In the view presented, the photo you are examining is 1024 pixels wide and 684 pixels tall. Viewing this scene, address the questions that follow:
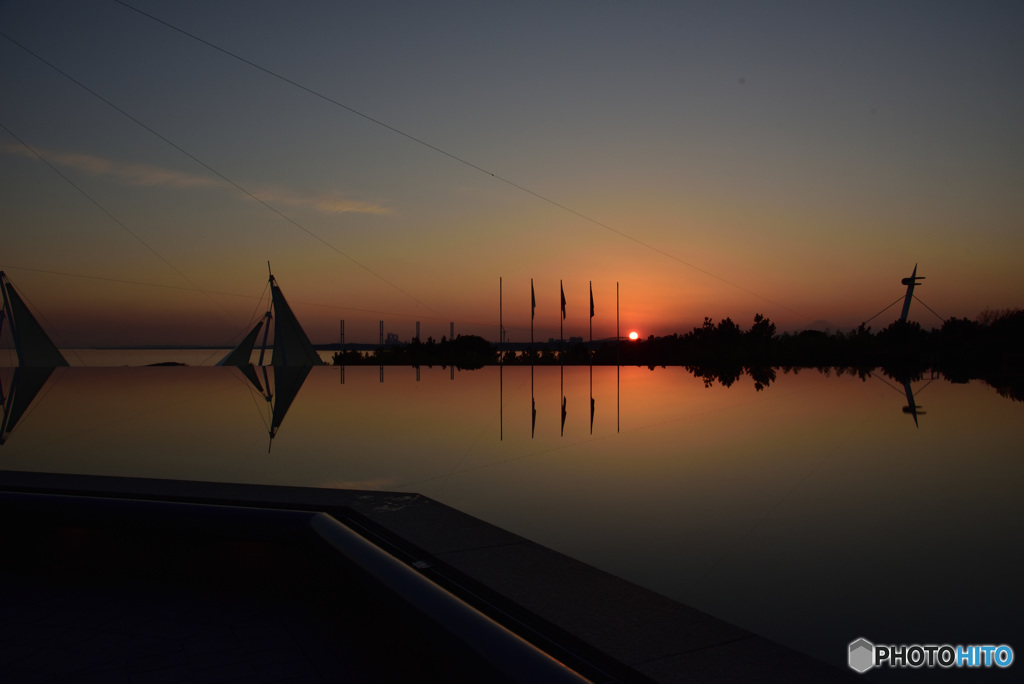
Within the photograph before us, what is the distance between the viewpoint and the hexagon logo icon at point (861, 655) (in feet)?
7.93

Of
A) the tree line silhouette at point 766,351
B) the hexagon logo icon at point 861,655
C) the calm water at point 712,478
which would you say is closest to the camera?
the hexagon logo icon at point 861,655

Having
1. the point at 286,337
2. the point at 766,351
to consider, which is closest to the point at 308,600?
the point at 286,337

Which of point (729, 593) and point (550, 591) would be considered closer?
point (550, 591)

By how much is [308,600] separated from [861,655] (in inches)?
95.6

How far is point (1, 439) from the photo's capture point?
26.0ft

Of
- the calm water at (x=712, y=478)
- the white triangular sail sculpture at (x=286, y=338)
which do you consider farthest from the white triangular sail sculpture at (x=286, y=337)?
the calm water at (x=712, y=478)

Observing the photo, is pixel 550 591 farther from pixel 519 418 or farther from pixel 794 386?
pixel 794 386

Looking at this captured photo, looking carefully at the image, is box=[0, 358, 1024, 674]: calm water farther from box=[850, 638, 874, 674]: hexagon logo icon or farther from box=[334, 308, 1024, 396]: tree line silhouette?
box=[334, 308, 1024, 396]: tree line silhouette

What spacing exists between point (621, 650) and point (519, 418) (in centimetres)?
825

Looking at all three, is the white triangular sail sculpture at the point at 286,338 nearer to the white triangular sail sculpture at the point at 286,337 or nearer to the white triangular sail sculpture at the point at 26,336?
the white triangular sail sculpture at the point at 286,337

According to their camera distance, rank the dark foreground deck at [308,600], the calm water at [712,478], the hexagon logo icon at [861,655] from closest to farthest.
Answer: the dark foreground deck at [308,600] < the hexagon logo icon at [861,655] < the calm water at [712,478]

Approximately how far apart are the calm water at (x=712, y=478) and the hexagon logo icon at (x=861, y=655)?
0.04 meters

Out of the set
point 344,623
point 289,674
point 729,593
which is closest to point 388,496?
point 344,623

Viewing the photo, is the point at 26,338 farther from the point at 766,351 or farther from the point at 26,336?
the point at 766,351
